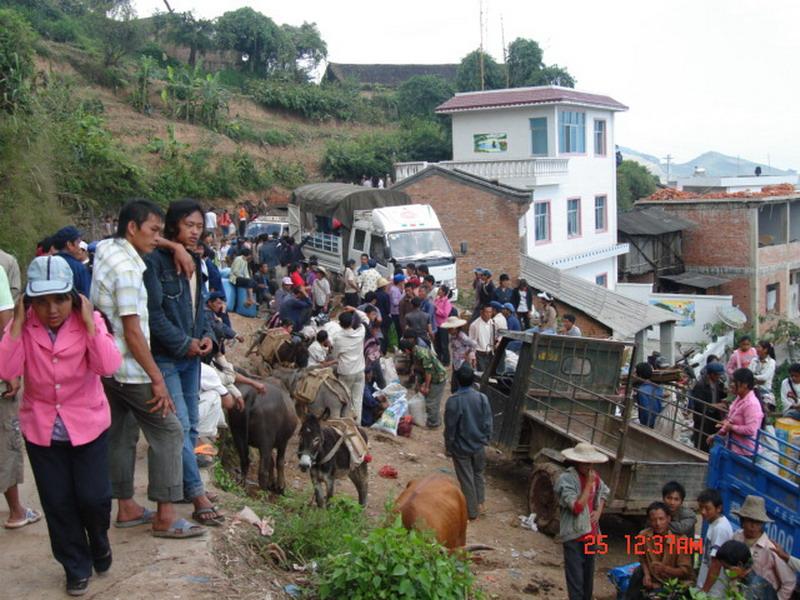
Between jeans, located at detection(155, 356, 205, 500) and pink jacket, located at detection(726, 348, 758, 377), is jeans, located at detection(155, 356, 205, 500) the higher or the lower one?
the higher one

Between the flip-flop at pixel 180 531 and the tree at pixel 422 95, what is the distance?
43.2 metres

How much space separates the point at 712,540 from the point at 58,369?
16.4 feet

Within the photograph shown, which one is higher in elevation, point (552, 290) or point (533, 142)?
point (533, 142)

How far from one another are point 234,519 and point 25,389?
6.83 feet

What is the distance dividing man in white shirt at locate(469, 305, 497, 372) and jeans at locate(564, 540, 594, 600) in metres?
5.98

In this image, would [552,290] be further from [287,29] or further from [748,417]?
[287,29]

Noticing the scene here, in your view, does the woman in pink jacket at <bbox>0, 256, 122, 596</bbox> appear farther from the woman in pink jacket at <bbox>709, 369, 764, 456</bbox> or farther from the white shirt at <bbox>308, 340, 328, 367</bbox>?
the white shirt at <bbox>308, 340, 328, 367</bbox>

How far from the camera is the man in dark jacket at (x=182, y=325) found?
545 cm

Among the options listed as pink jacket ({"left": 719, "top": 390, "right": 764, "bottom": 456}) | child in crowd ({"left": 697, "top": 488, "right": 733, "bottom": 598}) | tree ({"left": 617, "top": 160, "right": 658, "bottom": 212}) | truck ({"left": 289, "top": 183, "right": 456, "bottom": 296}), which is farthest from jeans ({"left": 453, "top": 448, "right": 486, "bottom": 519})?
tree ({"left": 617, "top": 160, "right": 658, "bottom": 212})

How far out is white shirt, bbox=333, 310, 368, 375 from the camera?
37.7 feet

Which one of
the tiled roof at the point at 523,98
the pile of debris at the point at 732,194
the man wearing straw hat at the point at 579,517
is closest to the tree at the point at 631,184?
the pile of debris at the point at 732,194

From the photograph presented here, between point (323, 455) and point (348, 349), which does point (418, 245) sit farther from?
point (323, 455)

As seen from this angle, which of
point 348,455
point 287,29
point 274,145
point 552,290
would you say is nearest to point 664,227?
point 552,290

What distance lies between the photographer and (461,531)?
7684 mm
